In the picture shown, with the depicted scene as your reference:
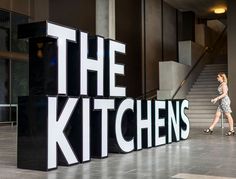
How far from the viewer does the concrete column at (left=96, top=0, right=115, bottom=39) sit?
17.1 m

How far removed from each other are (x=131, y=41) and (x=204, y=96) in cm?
497

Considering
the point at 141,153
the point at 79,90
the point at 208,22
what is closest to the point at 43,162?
the point at 79,90

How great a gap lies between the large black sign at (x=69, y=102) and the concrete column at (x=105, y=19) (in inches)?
341

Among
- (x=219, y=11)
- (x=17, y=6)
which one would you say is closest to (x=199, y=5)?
(x=219, y=11)

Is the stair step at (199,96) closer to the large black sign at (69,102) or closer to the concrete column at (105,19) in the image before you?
the concrete column at (105,19)

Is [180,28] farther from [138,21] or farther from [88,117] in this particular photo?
[88,117]

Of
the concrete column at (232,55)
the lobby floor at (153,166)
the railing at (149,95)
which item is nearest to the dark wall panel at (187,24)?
the railing at (149,95)

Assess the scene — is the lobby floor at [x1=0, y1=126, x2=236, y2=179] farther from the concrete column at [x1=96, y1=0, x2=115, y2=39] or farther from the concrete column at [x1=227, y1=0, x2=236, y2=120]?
the concrete column at [x1=96, y1=0, x2=115, y2=39]

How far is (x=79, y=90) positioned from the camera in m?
7.23

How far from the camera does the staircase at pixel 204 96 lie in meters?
16.9

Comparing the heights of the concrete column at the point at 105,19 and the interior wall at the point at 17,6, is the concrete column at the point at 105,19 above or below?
below

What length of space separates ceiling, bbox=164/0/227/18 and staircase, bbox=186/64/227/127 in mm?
3277

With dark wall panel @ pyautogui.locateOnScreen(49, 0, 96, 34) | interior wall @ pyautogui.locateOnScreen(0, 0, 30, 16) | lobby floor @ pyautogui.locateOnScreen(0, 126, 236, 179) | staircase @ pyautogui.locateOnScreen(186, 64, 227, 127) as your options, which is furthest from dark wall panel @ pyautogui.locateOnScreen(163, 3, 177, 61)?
lobby floor @ pyautogui.locateOnScreen(0, 126, 236, 179)

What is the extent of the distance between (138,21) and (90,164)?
15.5 m
